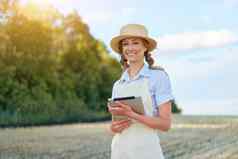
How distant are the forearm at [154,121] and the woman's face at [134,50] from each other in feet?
1.07

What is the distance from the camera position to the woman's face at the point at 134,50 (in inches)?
123

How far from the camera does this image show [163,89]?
3072 millimetres

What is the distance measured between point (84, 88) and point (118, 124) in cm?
4071

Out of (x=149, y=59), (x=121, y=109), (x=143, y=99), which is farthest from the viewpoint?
(x=149, y=59)

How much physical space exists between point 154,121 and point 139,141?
0.12 m

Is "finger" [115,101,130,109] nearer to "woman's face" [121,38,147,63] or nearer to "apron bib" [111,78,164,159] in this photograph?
"apron bib" [111,78,164,159]

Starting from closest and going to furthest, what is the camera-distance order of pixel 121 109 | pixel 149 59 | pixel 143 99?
pixel 121 109 → pixel 143 99 → pixel 149 59

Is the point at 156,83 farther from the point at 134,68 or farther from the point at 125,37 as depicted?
the point at 125,37

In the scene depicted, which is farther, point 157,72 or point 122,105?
point 157,72

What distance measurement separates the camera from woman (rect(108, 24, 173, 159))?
2994 mm

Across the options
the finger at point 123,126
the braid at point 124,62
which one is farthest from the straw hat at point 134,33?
the finger at point 123,126

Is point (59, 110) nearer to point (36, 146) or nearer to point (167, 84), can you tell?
point (36, 146)

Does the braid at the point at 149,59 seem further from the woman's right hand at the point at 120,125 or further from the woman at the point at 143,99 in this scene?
the woman's right hand at the point at 120,125

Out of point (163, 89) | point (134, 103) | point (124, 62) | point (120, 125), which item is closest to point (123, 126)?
point (120, 125)
